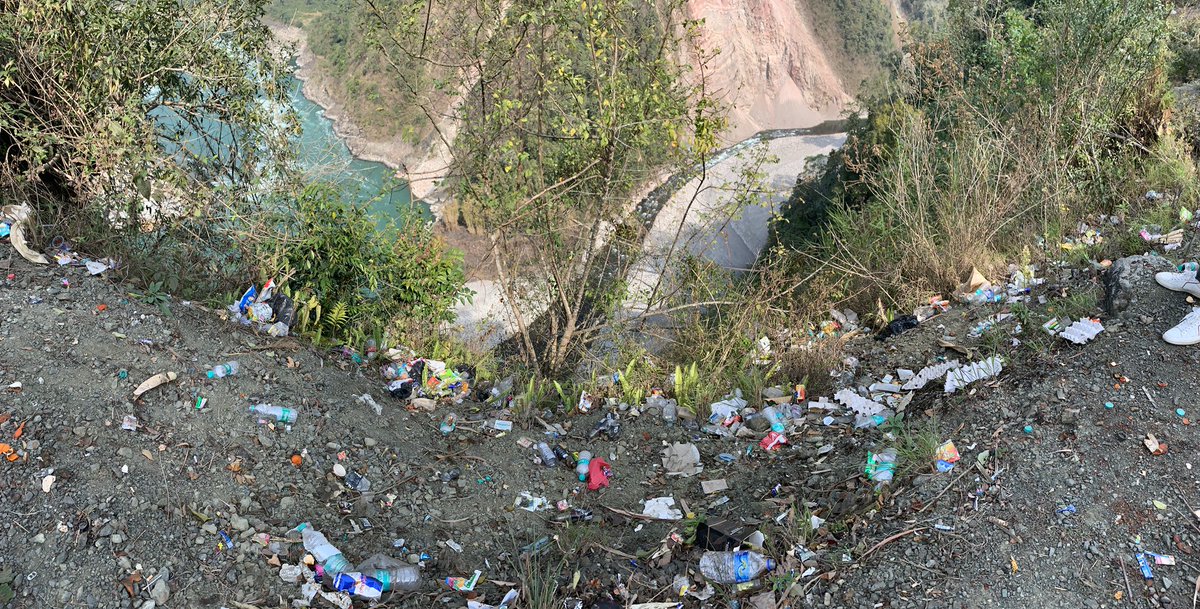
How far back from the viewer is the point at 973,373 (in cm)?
339

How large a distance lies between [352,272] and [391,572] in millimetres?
2095

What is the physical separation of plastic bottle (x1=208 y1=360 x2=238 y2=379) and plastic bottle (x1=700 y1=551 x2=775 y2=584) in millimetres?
2017

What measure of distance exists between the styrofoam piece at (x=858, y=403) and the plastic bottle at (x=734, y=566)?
4.06ft

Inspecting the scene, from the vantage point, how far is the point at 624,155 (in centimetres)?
427

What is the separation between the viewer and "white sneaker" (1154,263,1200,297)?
3.33 m

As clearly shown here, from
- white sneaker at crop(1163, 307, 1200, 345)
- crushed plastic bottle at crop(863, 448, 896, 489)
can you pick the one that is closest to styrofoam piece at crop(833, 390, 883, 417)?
crushed plastic bottle at crop(863, 448, 896, 489)

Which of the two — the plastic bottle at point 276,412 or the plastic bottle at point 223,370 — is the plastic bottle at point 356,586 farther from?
the plastic bottle at point 223,370

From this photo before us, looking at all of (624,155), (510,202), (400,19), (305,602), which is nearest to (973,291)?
(624,155)

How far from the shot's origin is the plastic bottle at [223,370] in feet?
10.4

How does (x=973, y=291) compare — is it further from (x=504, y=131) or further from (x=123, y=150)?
(x=123, y=150)

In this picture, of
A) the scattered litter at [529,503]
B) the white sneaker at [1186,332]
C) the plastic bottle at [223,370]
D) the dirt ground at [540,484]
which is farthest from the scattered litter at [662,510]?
the white sneaker at [1186,332]

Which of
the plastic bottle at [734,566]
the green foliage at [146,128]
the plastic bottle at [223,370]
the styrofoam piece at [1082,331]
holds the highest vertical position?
the green foliage at [146,128]

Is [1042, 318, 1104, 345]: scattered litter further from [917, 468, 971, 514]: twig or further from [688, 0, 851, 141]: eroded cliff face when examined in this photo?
[688, 0, 851, 141]: eroded cliff face

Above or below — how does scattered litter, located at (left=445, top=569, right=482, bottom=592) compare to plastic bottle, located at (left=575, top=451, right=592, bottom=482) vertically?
above
